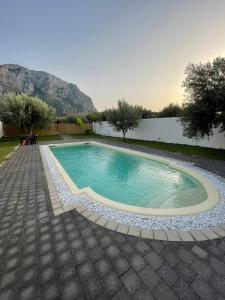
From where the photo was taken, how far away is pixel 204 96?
25.5 ft

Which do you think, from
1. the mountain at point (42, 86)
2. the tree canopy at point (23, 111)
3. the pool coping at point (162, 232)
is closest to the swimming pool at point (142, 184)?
the pool coping at point (162, 232)

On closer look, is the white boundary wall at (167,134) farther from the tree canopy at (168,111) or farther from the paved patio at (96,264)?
the paved patio at (96,264)

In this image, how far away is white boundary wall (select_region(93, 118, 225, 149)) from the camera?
9969mm

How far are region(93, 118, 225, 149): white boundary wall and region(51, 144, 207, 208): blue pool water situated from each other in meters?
4.60

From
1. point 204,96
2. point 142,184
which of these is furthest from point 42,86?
point 142,184

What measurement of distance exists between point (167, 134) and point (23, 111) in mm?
14751

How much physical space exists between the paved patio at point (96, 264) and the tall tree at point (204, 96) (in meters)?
6.81

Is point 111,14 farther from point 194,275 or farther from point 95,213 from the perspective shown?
point 194,275

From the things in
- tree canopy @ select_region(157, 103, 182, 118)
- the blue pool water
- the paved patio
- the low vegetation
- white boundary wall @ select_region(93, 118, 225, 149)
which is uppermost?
Answer: tree canopy @ select_region(157, 103, 182, 118)

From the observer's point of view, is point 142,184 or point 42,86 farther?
point 42,86

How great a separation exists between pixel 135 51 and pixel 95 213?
11.4 meters

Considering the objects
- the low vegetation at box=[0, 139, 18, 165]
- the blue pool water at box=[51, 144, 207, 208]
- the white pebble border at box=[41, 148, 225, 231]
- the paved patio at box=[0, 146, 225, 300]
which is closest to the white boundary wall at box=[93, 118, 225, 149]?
the blue pool water at box=[51, 144, 207, 208]

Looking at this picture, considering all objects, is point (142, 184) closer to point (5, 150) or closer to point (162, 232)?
point (162, 232)

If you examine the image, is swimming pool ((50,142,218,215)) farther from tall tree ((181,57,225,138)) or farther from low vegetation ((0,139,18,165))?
low vegetation ((0,139,18,165))
